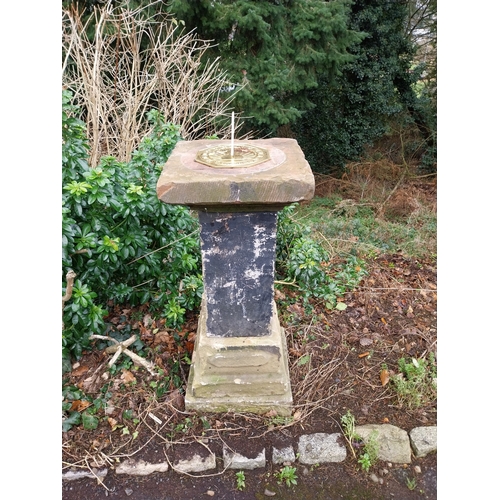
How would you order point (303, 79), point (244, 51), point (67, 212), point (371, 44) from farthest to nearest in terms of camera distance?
point (371, 44)
point (303, 79)
point (244, 51)
point (67, 212)

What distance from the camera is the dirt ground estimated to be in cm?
211

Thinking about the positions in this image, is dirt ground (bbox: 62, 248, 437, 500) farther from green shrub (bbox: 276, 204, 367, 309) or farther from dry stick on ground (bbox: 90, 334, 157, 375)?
green shrub (bbox: 276, 204, 367, 309)

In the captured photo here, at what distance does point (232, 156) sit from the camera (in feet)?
7.08

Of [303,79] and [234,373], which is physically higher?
[303,79]

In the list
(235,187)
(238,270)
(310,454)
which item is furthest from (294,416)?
(235,187)

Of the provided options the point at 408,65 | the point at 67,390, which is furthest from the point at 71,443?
the point at 408,65

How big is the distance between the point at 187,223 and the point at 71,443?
4.94 feet

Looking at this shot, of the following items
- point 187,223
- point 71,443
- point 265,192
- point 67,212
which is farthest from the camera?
point 187,223

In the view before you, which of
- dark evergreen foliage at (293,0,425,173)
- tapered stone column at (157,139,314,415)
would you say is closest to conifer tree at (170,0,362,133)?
dark evergreen foliage at (293,0,425,173)

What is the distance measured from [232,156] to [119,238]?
97cm

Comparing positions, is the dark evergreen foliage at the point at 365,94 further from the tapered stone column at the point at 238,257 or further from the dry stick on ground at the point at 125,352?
the dry stick on ground at the point at 125,352

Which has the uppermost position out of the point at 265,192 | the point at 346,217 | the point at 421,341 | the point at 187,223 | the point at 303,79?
the point at 303,79

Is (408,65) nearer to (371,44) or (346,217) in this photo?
(371,44)

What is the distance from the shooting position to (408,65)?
306 inches
